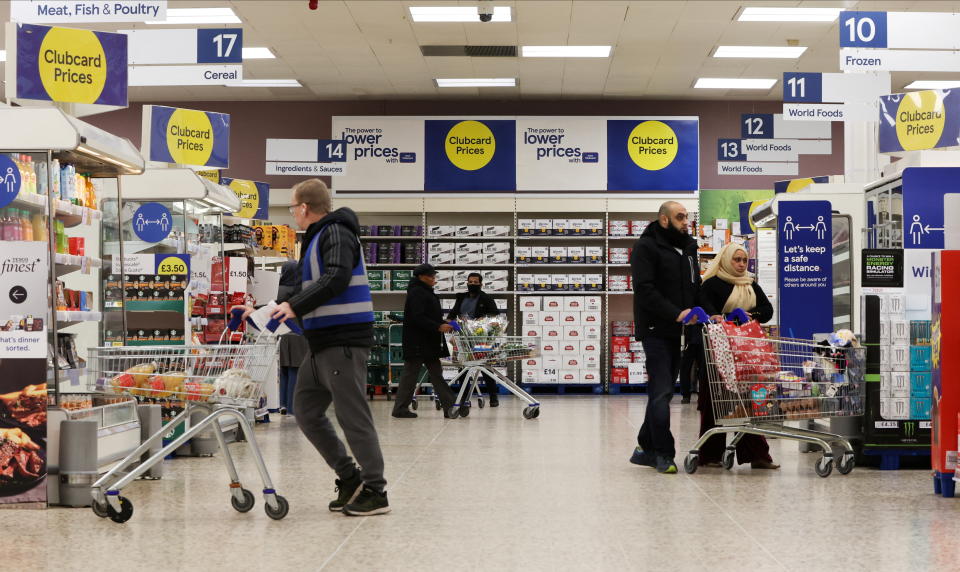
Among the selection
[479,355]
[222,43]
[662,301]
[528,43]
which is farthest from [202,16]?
[662,301]

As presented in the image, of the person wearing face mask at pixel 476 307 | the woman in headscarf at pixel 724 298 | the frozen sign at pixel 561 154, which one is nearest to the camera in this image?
the woman in headscarf at pixel 724 298

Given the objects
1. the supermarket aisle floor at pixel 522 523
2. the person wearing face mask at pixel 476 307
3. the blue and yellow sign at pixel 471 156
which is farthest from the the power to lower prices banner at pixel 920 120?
the blue and yellow sign at pixel 471 156

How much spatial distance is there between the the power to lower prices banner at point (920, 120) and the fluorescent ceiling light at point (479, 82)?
23.7 feet

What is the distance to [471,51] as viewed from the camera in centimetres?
1380

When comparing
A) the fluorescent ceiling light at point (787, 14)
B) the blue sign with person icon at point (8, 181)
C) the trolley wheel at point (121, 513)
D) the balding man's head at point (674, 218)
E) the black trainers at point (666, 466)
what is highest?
the fluorescent ceiling light at point (787, 14)

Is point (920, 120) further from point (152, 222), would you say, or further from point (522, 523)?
point (152, 222)

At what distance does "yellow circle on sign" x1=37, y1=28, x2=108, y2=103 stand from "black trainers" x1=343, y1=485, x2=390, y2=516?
304 centimetres

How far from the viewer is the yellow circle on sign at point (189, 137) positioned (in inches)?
343

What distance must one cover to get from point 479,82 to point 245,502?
11209 mm

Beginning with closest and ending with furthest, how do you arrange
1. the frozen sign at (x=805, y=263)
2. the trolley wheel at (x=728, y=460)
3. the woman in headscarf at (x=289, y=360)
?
1. the trolley wheel at (x=728, y=460)
2. the frozen sign at (x=805, y=263)
3. the woman in headscarf at (x=289, y=360)

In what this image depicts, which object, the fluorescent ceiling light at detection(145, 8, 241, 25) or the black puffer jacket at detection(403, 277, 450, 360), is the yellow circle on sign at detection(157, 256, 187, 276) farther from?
the fluorescent ceiling light at detection(145, 8, 241, 25)

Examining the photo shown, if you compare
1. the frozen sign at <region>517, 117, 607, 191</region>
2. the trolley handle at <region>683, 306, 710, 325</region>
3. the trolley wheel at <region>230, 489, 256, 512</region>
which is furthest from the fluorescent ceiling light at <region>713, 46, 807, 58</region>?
the trolley wheel at <region>230, 489, 256, 512</region>

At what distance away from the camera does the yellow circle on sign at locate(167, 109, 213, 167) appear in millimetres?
8711

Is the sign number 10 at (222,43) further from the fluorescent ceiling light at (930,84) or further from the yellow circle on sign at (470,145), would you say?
the fluorescent ceiling light at (930,84)
